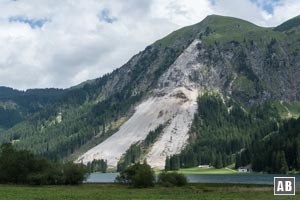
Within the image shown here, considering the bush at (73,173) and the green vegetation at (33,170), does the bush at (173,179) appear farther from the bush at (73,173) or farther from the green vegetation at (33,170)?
the green vegetation at (33,170)

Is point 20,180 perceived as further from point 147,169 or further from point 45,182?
point 147,169

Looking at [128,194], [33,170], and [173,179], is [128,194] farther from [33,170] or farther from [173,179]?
[33,170]

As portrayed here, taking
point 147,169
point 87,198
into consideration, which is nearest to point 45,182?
point 147,169

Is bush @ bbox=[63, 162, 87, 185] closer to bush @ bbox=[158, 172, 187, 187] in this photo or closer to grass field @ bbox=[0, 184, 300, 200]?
bush @ bbox=[158, 172, 187, 187]

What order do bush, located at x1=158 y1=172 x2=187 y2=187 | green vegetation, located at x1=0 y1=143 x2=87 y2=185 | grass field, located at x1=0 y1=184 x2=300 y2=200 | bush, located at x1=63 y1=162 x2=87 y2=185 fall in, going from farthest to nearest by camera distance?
bush, located at x1=63 y1=162 x2=87 y2=185 < green vegetation, located at x1=0 y1=143 x2=87 y2=185 < bush, located at x1=158 y1=172 x2=187 y2=187 < grass field, located at x1=0 y1=184 x2=300 y2=200

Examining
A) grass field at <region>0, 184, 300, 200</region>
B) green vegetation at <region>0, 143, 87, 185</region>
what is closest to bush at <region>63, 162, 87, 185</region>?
green vegetation at <region>0, 143, 87, 185</region>

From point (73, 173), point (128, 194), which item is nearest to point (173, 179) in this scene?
point (73, 173)

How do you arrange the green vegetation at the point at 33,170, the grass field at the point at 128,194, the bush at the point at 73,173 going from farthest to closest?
the bush at the point at 73,173, the green vegetation at the point at 33,170, the grass field at the point at 128,194

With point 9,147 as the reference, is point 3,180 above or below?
below

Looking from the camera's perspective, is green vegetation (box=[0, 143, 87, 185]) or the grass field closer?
the grass field

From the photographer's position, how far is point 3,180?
477 feet

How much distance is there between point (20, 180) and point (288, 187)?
124588mm

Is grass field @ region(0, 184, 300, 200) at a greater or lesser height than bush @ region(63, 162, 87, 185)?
lesser

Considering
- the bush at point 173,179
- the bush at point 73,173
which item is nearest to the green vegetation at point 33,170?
the bush at point 73,173
